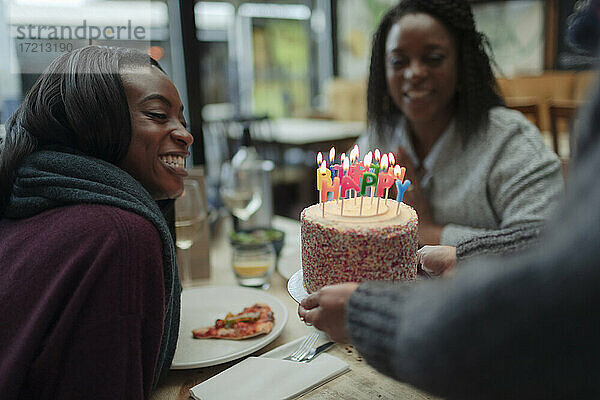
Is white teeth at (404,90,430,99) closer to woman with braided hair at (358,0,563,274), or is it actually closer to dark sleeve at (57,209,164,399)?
woman with braided hair at (358,0,563,274)

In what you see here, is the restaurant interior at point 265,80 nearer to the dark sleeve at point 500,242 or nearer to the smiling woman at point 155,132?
the smiling woman at point 155,132

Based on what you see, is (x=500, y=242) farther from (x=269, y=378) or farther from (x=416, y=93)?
(x=416, y=93)

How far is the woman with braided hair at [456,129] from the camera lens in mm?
1339

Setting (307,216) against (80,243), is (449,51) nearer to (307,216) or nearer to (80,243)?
(307,216)

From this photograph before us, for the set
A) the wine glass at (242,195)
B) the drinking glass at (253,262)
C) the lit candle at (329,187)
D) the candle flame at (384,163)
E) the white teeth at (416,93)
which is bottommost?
the drinking glass at (253,262)

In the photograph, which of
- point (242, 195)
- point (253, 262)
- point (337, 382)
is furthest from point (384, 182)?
point (242, 195)

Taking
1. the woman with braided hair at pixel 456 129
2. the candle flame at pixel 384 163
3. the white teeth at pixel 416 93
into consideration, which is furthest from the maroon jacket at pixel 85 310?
the white teeth at pixel 416 93

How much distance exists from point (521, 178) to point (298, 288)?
33.9 inches

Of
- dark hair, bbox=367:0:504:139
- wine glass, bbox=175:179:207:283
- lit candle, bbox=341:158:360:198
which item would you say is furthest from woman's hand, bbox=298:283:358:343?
dark hair, bbox=367:0:504:139

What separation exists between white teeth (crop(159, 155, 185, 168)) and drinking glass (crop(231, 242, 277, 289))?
421 millimetres

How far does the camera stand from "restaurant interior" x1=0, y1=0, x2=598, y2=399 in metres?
0.81

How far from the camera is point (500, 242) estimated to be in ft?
2.49

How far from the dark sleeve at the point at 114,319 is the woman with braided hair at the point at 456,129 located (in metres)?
0.79

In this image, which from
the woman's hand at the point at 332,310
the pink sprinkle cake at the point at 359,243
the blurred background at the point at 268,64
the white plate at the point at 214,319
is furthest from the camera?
the white plate at the point at 214,319
